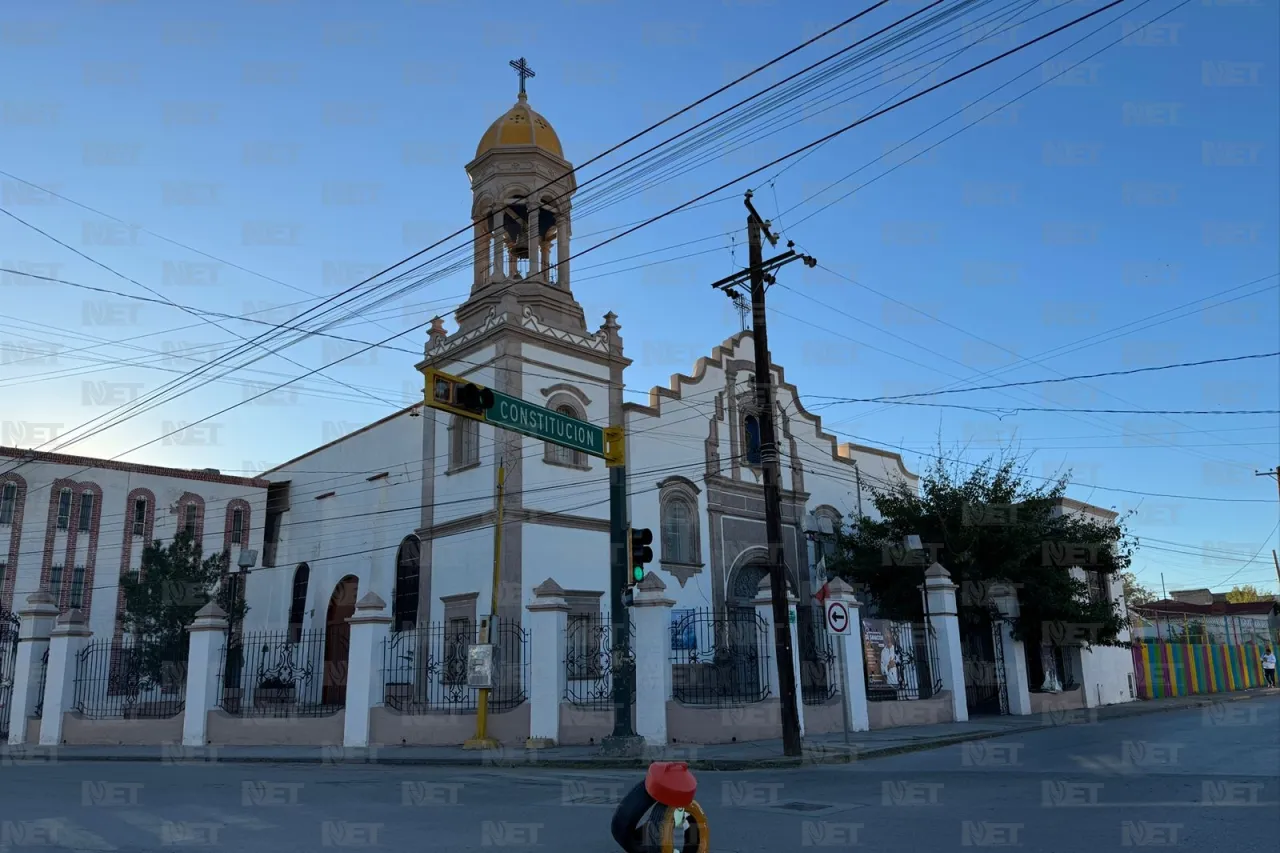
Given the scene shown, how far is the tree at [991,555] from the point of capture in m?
23.5

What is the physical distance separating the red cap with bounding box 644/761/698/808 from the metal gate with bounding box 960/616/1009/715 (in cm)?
1945

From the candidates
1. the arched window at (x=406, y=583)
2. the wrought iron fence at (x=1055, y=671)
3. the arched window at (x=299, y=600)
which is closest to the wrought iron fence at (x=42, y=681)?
the arched window at (x=406, y=583)

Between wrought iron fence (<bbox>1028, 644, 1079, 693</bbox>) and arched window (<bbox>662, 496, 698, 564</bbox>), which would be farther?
arched window (<bbox>662, 496, 698, 564</bbox>)

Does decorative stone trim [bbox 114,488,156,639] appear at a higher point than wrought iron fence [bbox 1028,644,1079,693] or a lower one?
higher

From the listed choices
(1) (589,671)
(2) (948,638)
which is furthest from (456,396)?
(2) (948,638)

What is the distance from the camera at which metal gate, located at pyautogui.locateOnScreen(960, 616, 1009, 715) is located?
23203 millimetres

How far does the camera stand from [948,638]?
21.2 m

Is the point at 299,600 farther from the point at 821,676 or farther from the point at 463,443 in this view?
the point at 821,676

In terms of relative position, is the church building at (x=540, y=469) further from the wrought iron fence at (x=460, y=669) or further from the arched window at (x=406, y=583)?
the wrought iron fence at (x=460, y=669)

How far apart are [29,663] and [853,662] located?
18.2 m

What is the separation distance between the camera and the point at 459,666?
1869cm

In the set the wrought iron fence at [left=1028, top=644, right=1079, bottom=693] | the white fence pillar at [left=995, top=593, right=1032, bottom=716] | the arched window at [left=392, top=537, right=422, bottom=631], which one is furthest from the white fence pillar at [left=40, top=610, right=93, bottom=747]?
the wrought iron fence at [left=1028, top=644, right=1079, bottom=693]

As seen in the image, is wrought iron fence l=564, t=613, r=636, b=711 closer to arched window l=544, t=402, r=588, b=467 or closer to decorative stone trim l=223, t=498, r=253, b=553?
arched window l=544, t=402, r=588, b=467

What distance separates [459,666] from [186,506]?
22614 mm
